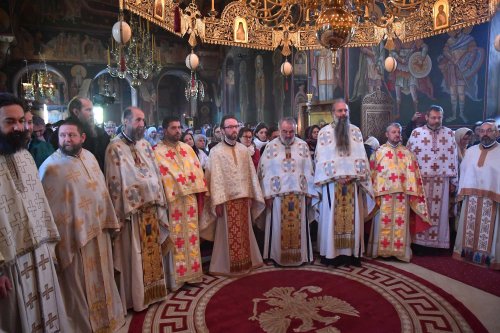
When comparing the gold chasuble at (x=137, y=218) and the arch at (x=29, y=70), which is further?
the arch at (x=29, y=70)

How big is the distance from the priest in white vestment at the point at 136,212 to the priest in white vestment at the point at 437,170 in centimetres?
368

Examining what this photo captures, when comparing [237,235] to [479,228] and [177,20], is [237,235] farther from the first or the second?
[479,228]

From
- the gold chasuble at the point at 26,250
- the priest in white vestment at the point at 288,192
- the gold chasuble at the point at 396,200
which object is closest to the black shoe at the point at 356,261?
the gold chasuble at the point at 396,200

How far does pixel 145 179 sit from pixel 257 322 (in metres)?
1.71

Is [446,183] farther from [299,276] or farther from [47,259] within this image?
[47,259]

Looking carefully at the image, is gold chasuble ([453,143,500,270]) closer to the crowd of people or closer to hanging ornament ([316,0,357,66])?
the crowd of people

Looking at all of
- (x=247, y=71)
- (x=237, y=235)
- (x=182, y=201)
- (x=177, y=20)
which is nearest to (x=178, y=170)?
(x=182, y=201)

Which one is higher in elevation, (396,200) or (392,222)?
(396,200)

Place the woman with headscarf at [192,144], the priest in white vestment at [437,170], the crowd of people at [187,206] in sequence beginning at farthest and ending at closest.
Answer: the woman with headscarf at [192,144] → the priest in white vestment at [437,170] → the crowd of people at [187,206]

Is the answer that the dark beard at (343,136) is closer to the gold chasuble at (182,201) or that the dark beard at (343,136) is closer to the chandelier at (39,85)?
the gold chasuble at (182,201)

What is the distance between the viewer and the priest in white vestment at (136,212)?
3363 millimetres

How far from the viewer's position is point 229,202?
4.45 meters

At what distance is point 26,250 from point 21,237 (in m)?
0.09

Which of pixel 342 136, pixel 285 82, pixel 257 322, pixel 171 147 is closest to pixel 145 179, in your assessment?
pixel 171 147
